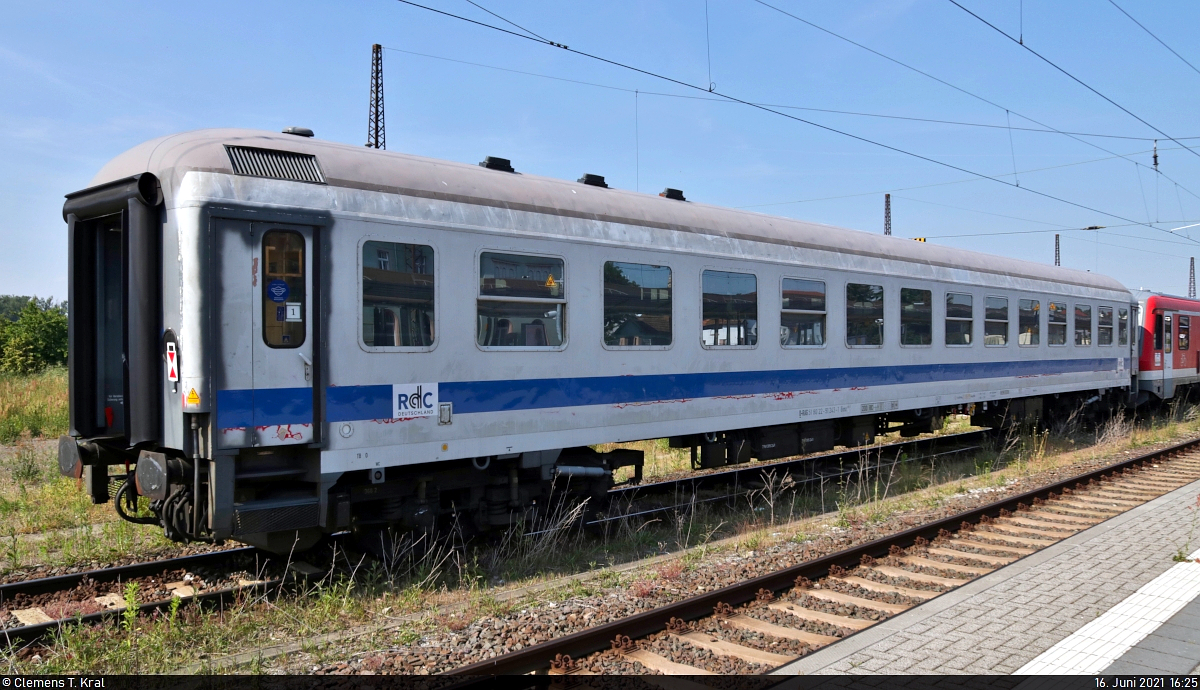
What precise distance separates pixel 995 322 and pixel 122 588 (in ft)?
44.0

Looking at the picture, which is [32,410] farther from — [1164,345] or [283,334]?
[1164,345]

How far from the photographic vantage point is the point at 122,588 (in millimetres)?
6539

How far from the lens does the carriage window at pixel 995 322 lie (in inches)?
553

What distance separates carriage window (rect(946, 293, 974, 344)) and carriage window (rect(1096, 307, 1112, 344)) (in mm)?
6340

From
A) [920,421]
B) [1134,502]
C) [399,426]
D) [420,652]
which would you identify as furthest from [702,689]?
[920,421]

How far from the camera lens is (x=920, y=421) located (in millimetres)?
13312

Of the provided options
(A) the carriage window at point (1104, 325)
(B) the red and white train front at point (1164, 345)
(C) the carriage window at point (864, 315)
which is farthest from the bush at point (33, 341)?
(B) the red and white train front at point (1164, 345)

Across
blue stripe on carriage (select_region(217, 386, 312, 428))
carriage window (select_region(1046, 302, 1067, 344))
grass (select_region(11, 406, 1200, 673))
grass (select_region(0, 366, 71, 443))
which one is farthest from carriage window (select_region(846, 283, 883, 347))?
grass (select_region(0, 366, 71, 443))

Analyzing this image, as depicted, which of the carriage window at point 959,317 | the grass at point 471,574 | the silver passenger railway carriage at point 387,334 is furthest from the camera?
the carriage window at point 959,317

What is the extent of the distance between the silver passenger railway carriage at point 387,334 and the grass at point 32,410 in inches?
420

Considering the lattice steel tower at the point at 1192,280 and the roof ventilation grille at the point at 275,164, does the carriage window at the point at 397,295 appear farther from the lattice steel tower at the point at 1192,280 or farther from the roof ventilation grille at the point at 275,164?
the lattice steel tower at the point at 1192,280

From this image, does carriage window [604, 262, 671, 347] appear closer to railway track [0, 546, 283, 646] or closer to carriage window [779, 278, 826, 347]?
carriage window [779, 278, 826, 347]

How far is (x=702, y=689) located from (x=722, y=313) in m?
5.31

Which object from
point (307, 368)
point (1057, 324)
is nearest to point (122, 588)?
point (307, 368)
